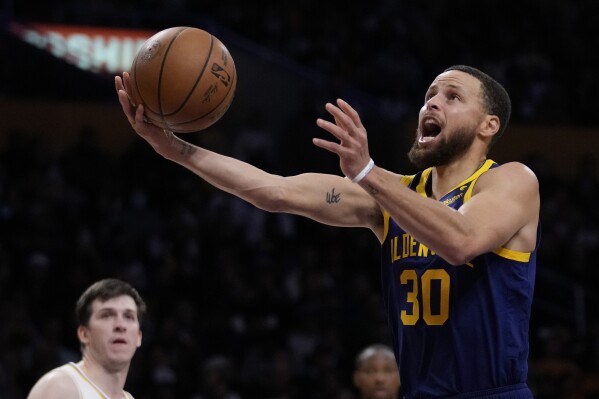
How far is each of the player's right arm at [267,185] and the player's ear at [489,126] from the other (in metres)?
0.53

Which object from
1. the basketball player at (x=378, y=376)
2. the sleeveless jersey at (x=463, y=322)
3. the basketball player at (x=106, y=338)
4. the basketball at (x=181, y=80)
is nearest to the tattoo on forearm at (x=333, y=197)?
the sleeveless jersey at (x=463, y=322)

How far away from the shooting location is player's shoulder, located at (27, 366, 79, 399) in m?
4.70

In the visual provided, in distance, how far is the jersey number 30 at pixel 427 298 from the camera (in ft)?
11.6

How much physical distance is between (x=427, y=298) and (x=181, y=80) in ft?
4.01

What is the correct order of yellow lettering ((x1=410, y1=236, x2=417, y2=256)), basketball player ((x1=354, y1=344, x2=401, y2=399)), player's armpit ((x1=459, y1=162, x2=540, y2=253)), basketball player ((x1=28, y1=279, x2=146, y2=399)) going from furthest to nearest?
basketball player ((x1=354, y1=344, x2=401, y2=399)) < basketball player ((x1=28, y1=279, x2=146, y2=399)) < yellow lettering ((x1=410, y1=236, x2=417, y2=256)) < player's armpit ((x1=459, y1=162, x2=540, y2=253))

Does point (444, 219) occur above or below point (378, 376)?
above

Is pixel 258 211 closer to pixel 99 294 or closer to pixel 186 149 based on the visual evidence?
pixel 99 294

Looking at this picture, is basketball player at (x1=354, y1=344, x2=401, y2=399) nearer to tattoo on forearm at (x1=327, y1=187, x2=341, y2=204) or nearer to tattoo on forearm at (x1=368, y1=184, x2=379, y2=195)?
tattoo on forearm at (x1=327, y1=187, x2=341, y2=204)

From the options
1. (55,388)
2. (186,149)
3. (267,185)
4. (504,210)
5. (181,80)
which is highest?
(181,80)

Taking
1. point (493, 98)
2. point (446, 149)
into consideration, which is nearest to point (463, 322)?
point (446, 149)

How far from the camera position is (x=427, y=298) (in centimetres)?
355

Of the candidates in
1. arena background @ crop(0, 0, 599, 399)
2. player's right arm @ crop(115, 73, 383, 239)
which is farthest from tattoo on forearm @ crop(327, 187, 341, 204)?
arena background @ crop(0, 0, 599, 399)

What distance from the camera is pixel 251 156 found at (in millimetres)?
11945

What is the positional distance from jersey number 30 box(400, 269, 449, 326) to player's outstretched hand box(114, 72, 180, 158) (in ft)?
3.46
